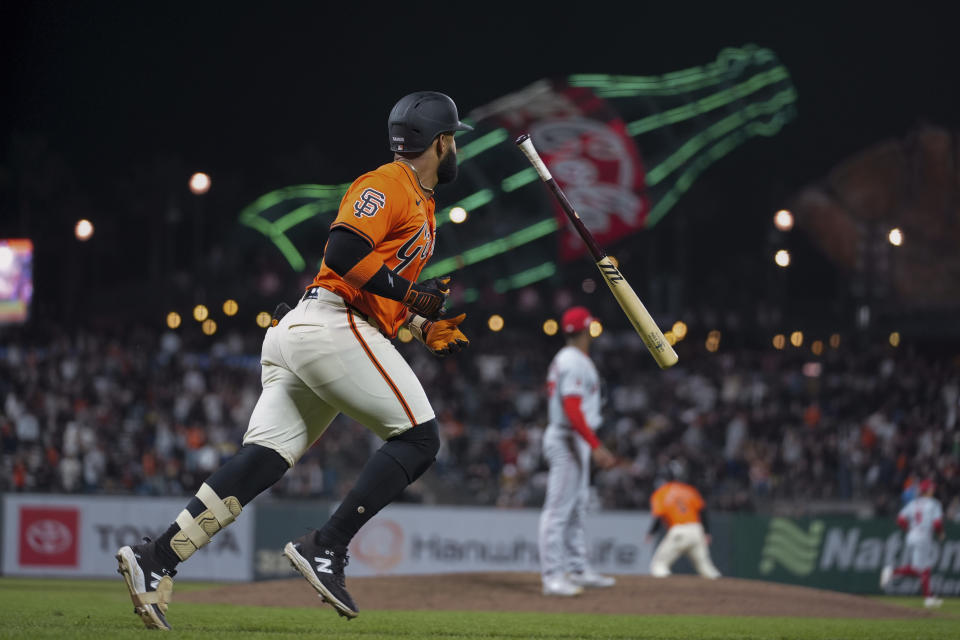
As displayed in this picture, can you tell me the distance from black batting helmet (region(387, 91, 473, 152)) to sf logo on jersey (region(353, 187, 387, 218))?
0.44 m

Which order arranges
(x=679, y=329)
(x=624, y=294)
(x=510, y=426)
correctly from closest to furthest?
(x=624, y=294), (x=510, y=426), (x=679, y=329)

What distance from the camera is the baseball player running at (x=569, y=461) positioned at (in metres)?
9.70

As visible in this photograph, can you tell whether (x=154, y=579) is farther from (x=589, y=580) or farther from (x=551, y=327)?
(x=551, y=327)

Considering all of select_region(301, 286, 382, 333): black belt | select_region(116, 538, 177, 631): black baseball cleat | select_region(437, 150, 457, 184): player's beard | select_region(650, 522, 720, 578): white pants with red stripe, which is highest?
select_region(437, 150, 457, 184): player's beard

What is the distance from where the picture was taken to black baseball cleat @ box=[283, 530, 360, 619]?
5184 mm

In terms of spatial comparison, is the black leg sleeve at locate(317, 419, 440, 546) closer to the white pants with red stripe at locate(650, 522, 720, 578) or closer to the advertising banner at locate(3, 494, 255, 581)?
the white pants with red stripe at locate(650, 522, 720, 578)

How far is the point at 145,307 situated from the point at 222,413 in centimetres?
3475

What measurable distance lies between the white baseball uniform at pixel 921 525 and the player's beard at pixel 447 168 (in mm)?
13314

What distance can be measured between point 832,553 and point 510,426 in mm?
8187

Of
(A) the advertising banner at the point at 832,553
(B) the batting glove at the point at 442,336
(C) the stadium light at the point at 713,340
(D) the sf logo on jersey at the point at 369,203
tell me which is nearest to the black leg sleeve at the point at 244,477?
(B) the batting glove at the point at 442,336

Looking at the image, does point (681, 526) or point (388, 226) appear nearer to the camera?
point (388, 226)

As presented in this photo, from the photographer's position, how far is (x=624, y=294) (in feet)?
20.0

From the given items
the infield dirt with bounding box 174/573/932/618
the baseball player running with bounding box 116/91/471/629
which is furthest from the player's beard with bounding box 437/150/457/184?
the infield dirt with bounding box 174/573/932/618

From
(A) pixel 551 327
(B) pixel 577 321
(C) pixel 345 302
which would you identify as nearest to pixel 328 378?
(C) pixel 345 302
